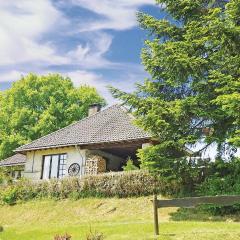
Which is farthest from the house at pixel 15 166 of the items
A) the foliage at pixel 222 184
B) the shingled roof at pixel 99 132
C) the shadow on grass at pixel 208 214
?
the shadow on grass at pixel 208 214

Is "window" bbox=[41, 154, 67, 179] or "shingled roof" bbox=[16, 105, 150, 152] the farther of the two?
"window" bbox=[41, 154, 67, 179]

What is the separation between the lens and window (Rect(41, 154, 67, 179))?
3478 centimetres

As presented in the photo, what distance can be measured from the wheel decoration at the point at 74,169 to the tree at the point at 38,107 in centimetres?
1651

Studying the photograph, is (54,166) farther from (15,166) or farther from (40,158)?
(15,166)

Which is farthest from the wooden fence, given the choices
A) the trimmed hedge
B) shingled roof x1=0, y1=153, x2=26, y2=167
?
shingled roof x1=0, y1=153, x2=26, y2=167

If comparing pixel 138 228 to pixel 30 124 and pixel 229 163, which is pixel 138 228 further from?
pixel 30 124

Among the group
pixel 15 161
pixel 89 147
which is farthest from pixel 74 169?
pixel 15 161

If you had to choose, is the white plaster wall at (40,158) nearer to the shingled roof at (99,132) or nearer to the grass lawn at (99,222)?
the shingled roof at (99,132)

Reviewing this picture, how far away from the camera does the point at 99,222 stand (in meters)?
21.6

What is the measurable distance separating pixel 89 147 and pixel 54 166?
3572 mm

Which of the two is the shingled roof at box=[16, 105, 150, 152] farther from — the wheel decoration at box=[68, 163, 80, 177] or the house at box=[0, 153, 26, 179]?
the house at box=[0, 153, 26, 179]

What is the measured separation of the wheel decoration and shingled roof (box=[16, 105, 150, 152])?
63.4 inches

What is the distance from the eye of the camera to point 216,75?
66.6ft

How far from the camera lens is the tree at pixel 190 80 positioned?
21250 millimetres
